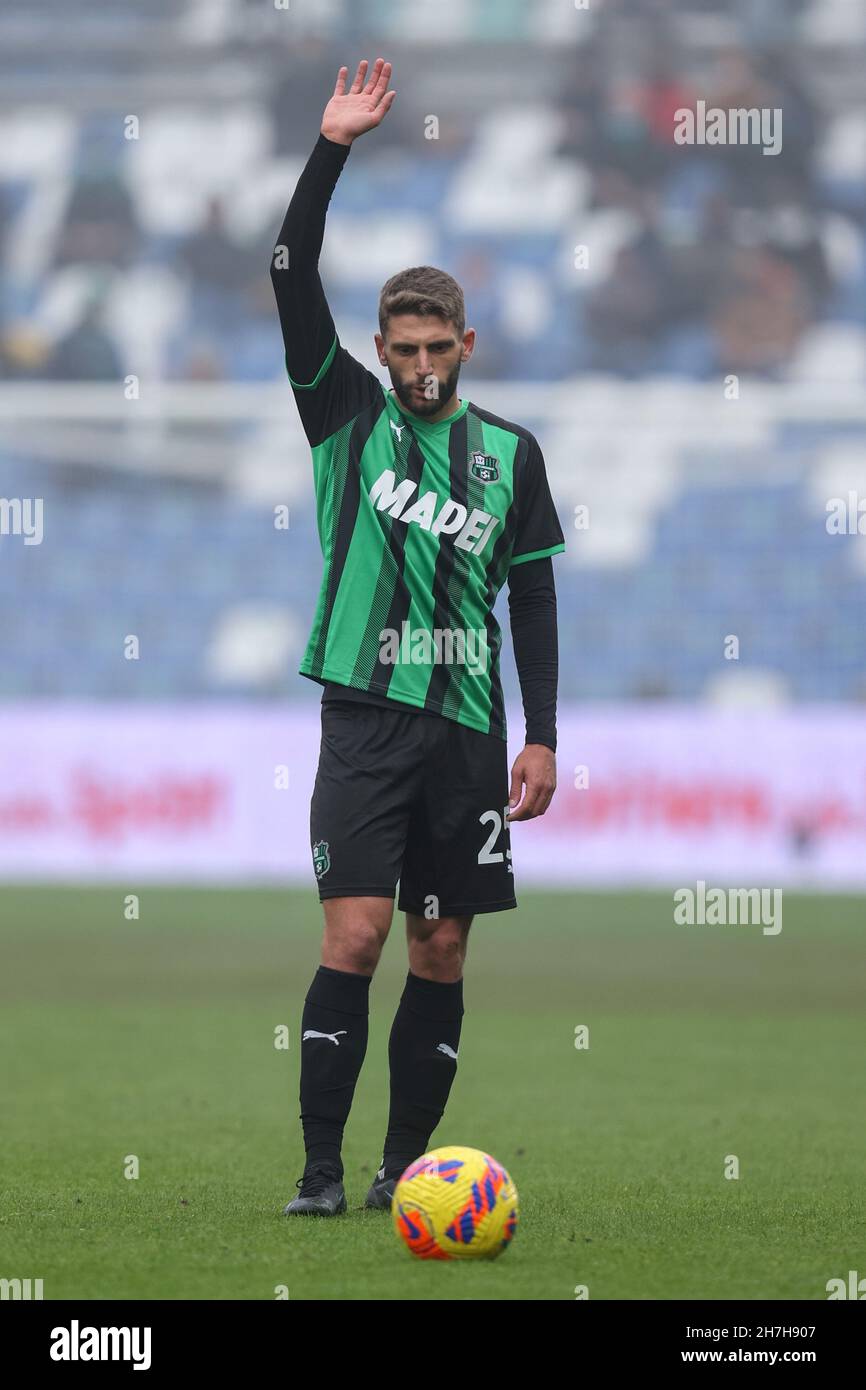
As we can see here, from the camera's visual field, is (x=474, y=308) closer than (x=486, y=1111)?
No

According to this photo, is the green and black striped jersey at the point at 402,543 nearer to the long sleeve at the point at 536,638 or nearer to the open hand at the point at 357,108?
the long sleeve at the point at 536,638

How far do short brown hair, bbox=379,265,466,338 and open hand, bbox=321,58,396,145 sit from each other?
1.07ft

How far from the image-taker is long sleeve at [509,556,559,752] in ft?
15.6

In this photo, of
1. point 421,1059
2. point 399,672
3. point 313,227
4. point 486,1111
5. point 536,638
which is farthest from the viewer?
point 486,1111

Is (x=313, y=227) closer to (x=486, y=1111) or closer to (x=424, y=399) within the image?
(x=424, y=399)

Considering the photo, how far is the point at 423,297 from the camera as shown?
173 inches

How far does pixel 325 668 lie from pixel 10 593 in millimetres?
15443

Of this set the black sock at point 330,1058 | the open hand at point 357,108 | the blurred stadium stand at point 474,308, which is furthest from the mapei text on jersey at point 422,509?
the blurred stadium stand at point 474,308

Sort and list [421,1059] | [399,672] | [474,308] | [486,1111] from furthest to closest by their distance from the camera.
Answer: [474,308] < [486,1111] < [421,1059] < [399,672]

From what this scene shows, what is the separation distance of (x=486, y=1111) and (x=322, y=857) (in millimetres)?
2216

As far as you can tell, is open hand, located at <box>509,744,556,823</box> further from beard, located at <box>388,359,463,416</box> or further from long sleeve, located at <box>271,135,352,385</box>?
long sleeve, located at <box>271,135,352,385</box>

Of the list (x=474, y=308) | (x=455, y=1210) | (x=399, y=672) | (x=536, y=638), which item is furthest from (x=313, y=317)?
(x=474, y=308)

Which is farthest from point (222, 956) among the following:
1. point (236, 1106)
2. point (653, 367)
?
point (653, 367)

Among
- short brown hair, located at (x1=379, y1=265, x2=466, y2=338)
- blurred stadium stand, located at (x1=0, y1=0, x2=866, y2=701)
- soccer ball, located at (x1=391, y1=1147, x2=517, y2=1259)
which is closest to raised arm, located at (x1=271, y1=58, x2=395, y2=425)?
short brown hair, located at (x1=379, y1=265, x2=466, y2=338)
